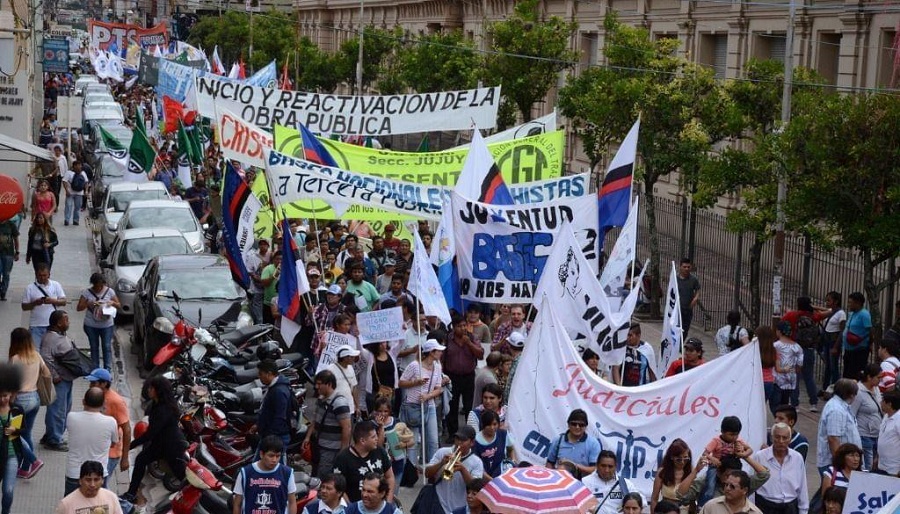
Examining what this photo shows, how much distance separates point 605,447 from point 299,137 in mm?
12105

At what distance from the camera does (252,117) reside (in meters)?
25.0

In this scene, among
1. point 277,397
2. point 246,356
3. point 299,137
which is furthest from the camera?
point 299,137

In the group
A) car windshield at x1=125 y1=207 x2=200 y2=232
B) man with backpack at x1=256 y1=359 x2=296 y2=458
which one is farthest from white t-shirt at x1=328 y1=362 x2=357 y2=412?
car windshield at x1=125 y1=207 x2=200 y2=232

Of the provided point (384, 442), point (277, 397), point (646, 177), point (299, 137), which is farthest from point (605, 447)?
point (646, 177)

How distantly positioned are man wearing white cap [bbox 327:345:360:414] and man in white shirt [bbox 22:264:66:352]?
178 inches

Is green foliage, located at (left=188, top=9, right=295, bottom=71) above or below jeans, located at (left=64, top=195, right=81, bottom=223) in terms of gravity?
above

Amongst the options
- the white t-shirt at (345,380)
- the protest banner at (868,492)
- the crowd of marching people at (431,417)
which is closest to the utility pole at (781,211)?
the crowd of marching people at (431,417)

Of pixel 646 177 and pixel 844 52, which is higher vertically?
pixel 844 52

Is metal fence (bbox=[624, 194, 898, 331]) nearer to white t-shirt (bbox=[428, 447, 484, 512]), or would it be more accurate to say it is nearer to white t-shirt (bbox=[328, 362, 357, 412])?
white t-shirt (bbox=[328, 362, 357, 412])

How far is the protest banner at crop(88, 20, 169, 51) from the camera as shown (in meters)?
66.0

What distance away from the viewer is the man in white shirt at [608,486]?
9836mm

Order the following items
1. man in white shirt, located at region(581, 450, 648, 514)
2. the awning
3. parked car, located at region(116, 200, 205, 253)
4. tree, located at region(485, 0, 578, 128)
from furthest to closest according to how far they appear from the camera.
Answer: tree, located at region(485, 0, 578, 128) < parked car, located at region(116, 200, 205, 253) < the awning < man in white shirt, located at region(581, 450, 648, 514)

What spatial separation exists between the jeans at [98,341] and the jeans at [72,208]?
15.0 meters

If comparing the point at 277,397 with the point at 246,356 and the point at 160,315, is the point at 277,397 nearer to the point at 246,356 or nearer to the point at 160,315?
the point at 246,356
